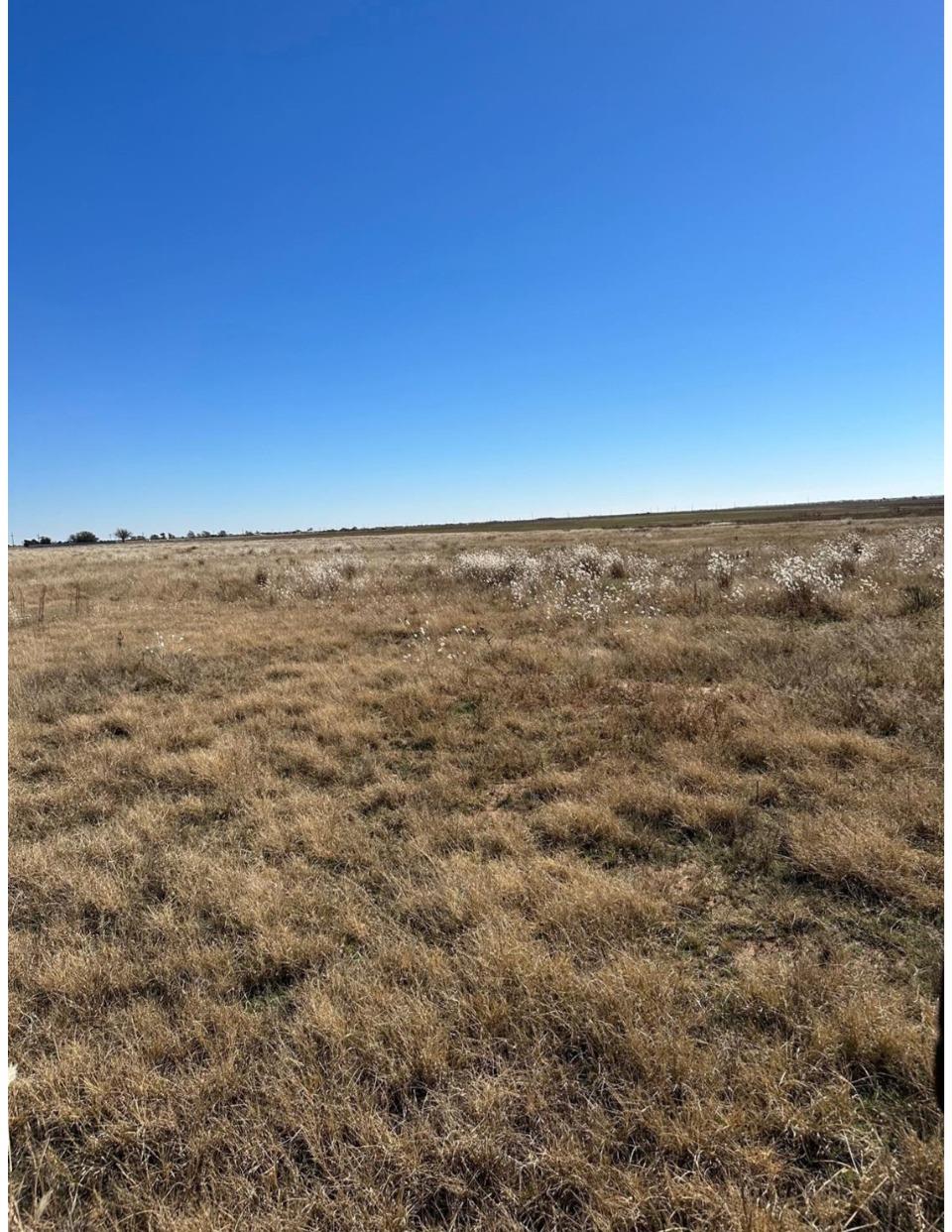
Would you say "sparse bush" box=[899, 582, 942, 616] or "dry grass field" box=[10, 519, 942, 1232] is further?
"sparse bush" box=[899, 582, 942, 616]

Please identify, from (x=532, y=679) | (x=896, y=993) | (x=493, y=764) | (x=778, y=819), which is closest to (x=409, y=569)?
(x=532, y=679)

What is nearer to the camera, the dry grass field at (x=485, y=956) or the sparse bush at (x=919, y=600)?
the dry grass field at (x=485, y=956)

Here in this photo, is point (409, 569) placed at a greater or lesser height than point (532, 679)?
greater

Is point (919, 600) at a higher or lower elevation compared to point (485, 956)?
higher

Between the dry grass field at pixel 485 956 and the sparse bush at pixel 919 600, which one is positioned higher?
the sparse bush at pixel 919 600

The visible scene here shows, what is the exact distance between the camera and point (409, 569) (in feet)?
70.6

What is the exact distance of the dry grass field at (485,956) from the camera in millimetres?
2266

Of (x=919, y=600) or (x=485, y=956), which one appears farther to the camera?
(x=919, y=600)

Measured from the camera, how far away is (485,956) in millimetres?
3209

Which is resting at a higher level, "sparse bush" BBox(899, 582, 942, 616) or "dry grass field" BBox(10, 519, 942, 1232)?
"sparse bush" BBox(899, 582, 942, 616)

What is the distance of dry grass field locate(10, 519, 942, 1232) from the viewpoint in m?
2.27

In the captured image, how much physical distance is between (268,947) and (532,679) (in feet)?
16.7

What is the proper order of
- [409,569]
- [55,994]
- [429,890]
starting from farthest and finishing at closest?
[409,569] < [429,890] < [55,994]

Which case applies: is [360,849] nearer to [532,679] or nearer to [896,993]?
[896,993]
